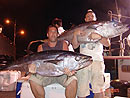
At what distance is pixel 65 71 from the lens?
252cm

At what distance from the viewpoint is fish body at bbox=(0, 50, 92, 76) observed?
2.54 meters

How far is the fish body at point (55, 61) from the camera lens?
8.34 ft

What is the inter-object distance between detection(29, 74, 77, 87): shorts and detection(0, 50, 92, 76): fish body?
156 mm

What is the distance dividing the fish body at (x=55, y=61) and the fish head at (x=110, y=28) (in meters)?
0.65

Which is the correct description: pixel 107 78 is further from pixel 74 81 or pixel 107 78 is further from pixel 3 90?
pixel 3 90

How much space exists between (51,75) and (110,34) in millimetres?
1321

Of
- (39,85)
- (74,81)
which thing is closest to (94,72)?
(74,81)

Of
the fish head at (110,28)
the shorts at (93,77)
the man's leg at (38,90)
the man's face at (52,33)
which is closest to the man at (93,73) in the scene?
the shorts at (93,77)

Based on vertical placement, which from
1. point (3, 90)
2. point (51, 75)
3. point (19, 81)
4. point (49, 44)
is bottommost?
point (3, 90)

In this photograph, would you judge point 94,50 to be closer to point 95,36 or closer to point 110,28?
point 95,36

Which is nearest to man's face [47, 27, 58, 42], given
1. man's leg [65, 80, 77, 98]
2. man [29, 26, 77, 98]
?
man [29, 26, 77, 98]

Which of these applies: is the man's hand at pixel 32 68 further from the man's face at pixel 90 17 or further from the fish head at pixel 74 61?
the man's face at pixel 90 17

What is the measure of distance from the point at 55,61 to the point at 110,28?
120 centimetres

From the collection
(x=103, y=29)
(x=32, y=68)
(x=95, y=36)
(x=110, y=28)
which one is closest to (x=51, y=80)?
(x=32, y=68)
